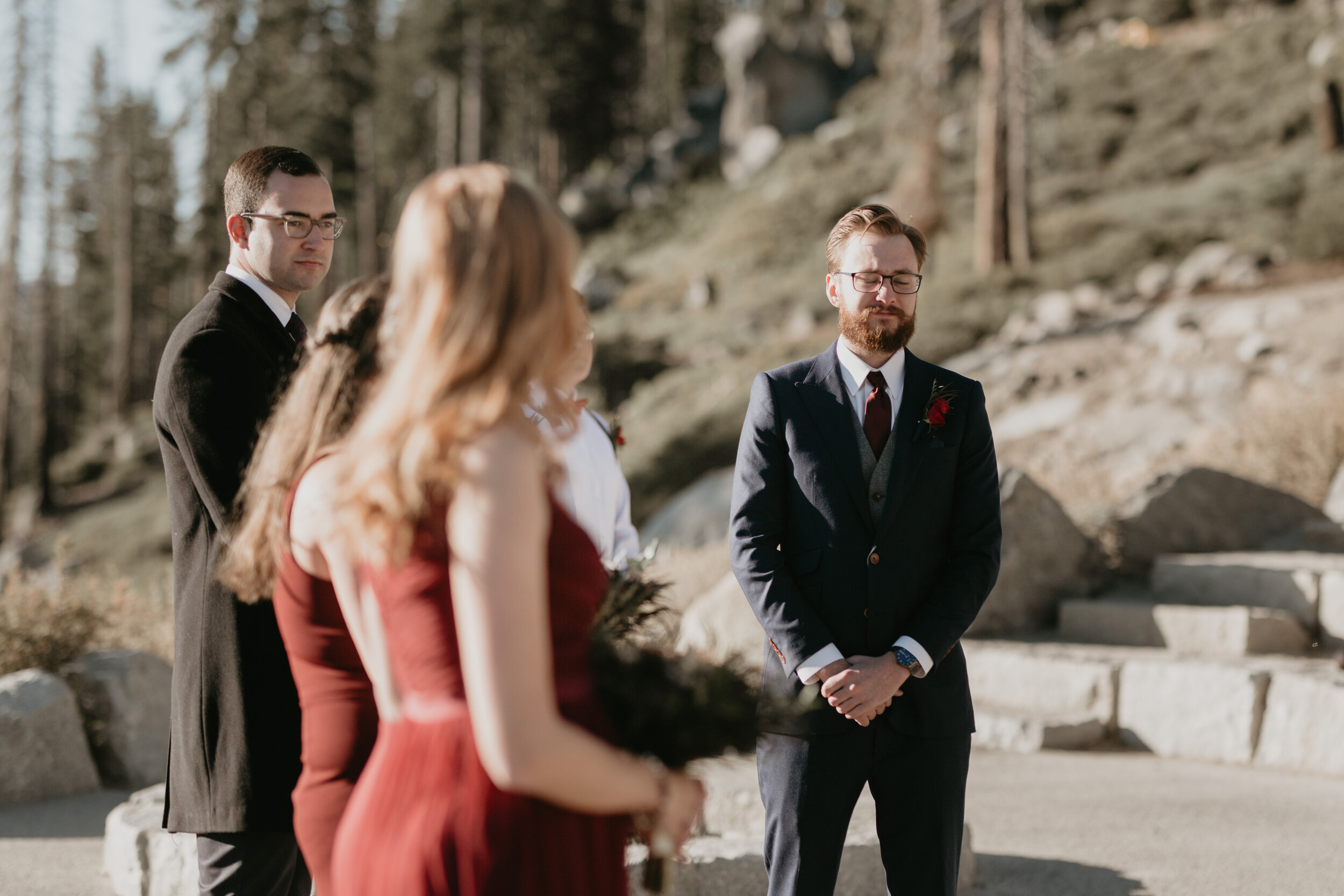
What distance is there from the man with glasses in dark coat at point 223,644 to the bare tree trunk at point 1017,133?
19143 millimetres

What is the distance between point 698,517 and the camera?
13156 millimetres

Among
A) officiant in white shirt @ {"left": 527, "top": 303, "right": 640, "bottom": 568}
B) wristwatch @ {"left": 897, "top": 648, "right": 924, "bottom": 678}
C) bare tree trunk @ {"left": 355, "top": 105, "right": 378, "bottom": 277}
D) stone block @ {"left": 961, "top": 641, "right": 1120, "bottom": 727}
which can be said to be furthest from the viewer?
bare tree trunk @ {"left": 355, "top": 105, "right": 378, "bottom": 277}

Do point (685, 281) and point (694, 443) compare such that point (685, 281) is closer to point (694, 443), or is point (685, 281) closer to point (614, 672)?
point (694, 443)

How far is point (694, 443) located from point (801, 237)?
18.6 m

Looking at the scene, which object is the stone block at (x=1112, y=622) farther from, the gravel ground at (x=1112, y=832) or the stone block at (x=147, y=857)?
the stone block at (x=147, y=857)

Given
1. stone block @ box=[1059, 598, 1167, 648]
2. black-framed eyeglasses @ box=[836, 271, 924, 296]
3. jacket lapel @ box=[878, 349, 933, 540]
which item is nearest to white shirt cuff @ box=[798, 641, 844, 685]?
jacket lapel @ box=[878, 349, 933, 540]

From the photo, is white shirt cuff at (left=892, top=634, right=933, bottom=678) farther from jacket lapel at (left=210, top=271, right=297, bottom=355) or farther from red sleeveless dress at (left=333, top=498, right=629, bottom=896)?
jacket lapel at (left=210, top=271, right=297, bottom=355)

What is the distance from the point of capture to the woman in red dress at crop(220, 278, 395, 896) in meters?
1.74

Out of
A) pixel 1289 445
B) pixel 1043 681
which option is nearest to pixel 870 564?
pixel 1043 681

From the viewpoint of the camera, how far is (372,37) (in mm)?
34125

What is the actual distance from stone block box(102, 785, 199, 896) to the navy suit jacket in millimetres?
2463

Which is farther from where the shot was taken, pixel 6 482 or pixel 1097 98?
pixel 1097 98

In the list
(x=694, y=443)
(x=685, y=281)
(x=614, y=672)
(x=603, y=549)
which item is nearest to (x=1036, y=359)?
(x=694, y=443)

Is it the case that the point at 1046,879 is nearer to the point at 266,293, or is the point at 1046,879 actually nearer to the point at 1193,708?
the point at 1193,708
